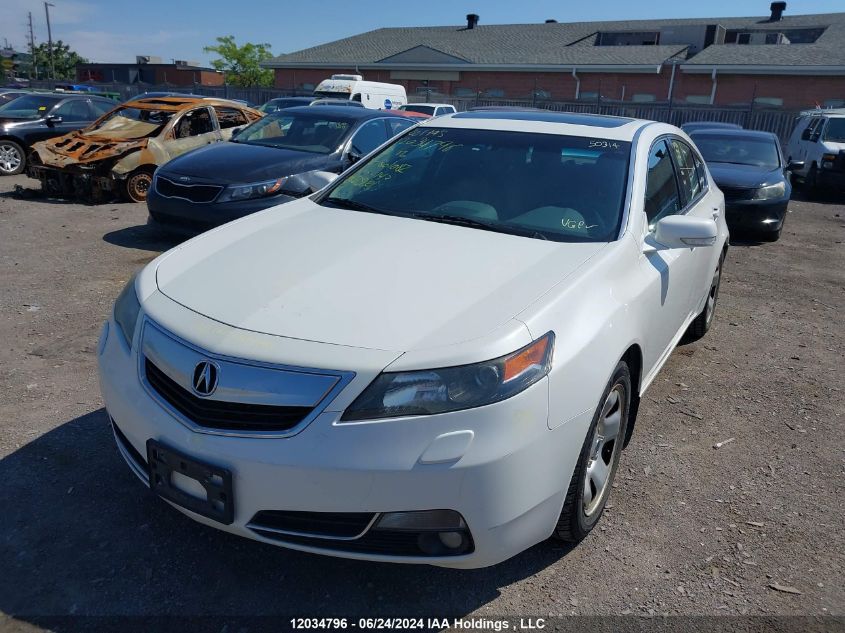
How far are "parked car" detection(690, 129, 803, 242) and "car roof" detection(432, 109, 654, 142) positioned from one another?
6.09 m

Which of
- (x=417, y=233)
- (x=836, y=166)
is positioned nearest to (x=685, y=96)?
(x=836, y=166)

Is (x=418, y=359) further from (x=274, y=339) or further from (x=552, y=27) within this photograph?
(x=552, y=27)

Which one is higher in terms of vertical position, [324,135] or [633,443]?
[324,135]

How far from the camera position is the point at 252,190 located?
7.20 m

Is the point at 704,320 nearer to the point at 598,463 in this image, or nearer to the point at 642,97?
the point at 598,463

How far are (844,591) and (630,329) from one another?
130cm

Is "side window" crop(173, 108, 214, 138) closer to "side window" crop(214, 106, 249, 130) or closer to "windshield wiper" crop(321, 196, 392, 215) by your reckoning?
"side window" crop(214, 106, 249, 130)

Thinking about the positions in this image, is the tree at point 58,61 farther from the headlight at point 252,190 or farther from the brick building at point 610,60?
the headlight at point 252,190

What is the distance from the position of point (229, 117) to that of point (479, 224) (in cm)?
895

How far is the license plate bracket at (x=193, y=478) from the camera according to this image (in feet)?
7.13

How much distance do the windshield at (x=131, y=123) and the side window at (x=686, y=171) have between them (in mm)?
8029

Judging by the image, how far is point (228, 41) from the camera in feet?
152

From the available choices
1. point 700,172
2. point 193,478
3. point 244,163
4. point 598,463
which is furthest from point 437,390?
point 244,163

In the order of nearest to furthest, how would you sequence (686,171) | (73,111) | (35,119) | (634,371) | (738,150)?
(634,371)
(686,171)
(738,150)
(35,119)
(73,111)
